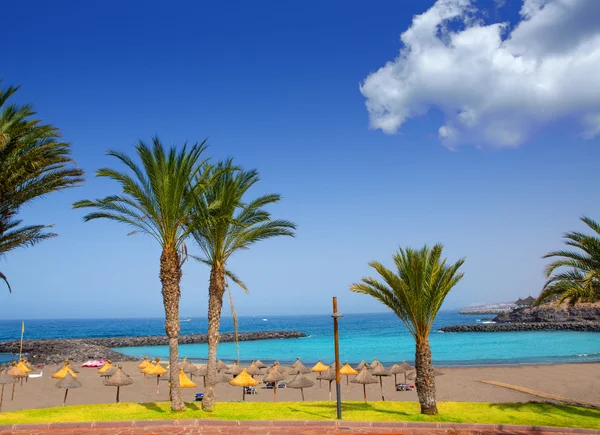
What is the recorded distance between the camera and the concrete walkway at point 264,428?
13727 mm

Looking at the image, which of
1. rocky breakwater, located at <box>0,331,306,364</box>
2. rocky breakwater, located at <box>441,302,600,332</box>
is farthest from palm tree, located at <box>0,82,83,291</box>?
rocky breakwater, located at <box>441,302,600,332</box>

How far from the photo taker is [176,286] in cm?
1733

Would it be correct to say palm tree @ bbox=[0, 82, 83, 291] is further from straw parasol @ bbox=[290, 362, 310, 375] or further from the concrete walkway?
straw parasol @ bbox=[290, 362, 310, 375]

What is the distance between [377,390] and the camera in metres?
31.4

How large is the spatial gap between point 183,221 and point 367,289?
759 cm

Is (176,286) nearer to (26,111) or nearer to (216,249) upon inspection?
(216,249)

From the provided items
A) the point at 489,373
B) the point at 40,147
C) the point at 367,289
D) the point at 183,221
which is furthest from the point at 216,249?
the point at 489,373

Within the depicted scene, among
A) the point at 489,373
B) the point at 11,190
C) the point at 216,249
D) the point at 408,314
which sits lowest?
the point at 489,373

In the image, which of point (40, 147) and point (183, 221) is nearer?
point (40, 147)

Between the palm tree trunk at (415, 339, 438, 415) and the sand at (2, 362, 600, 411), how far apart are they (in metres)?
12.1

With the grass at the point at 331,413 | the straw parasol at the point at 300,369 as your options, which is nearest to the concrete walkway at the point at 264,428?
Answer: the grass at the point at 331,413

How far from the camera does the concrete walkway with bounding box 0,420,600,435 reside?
13.7 metres

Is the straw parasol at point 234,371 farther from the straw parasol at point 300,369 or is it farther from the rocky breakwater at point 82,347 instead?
the rocky breakwater at point 82,347

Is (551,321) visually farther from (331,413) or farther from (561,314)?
(331,413)
